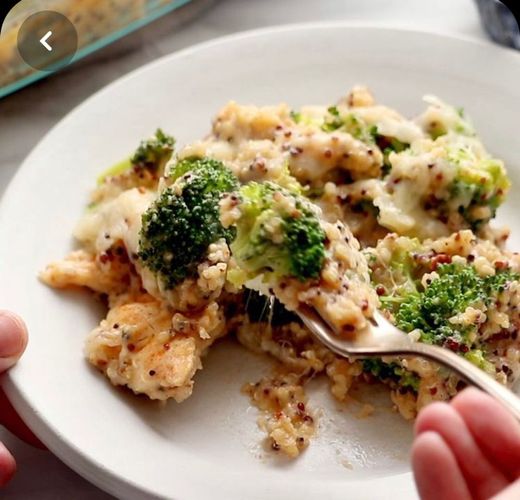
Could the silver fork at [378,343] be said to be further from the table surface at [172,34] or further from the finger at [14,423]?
the table surface at [172,34]

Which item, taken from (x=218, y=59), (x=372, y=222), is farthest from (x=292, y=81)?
(x=372, y=222)

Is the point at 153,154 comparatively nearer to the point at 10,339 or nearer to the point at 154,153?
the point at 154,153

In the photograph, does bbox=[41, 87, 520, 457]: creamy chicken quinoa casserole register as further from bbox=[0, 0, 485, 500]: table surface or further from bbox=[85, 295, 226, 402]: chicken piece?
bbox=[0, 0, 485, 500]: table surface

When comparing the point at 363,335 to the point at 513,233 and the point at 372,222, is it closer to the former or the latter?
the point at 372,222

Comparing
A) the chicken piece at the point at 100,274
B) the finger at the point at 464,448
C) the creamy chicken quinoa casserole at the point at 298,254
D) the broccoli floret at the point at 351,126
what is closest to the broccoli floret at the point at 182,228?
the creamy chicken quinoa casserole at the point at 298,254

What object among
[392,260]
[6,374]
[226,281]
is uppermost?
[6,374]

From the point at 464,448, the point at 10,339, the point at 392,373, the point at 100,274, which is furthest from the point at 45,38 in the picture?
the point at 464,448
